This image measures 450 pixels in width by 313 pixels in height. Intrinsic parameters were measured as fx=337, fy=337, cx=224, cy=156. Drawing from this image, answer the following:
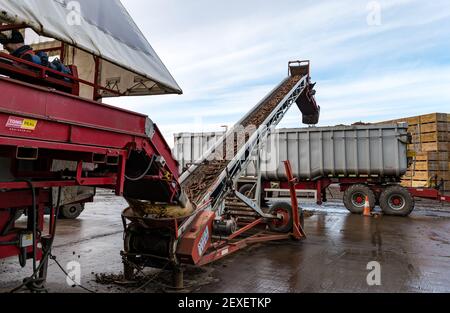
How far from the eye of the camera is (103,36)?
3547mm

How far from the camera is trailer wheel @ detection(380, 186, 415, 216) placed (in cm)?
1202

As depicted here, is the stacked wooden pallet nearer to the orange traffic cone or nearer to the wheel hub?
the wheel hub

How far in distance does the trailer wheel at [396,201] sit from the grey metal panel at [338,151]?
0.63 metres

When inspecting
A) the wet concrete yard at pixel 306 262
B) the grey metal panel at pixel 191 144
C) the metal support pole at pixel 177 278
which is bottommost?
the wet concrete yard at pixel 306 262

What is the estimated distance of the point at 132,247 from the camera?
5.00 meters

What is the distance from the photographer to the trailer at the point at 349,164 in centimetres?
1230

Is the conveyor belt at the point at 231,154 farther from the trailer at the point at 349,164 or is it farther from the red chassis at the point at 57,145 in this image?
the trailer at the point at 349,164

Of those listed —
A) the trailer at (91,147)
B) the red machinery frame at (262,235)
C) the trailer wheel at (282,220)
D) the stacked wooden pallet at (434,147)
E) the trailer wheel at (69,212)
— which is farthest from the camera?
the stacked wooden pallet at (434,147)

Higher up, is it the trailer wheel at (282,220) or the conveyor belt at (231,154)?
the conveyor belt at (231,154)

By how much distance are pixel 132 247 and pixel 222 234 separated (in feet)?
4.70

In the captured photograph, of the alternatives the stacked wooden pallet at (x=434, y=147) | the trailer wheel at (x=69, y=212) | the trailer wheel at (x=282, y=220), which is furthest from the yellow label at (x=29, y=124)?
the stacked wooden pallet at (x=434, y=147)

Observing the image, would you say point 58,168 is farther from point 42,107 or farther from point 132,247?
point 132,247
